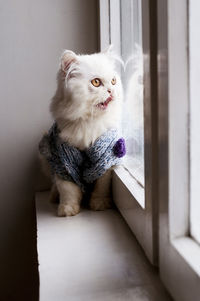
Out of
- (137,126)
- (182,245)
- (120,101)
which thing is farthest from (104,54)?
(182,245)

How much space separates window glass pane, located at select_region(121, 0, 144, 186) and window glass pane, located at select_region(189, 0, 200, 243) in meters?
0.28

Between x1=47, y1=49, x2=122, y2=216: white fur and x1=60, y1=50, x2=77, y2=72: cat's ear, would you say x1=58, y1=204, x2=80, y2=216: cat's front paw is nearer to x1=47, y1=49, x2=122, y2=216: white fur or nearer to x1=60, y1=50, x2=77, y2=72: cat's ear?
x1=47, y1=49, x2=122, y2=216: white fur

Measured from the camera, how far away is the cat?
0.84 m

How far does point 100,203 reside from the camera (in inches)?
37.6

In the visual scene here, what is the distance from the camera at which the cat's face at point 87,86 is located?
2.74ft

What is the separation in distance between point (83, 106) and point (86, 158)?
6.5 inches

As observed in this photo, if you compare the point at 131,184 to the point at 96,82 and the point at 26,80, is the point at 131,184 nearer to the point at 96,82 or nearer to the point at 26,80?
the point at 96,82

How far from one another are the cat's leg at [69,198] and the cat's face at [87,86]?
0.67 ft

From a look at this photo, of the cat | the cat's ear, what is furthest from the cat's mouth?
the cat's ear

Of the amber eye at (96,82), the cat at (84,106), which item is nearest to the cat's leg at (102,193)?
the cat at (84,106)

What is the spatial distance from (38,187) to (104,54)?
21.6 inches

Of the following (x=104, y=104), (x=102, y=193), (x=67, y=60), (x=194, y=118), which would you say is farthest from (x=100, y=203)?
(x=194, y=118)

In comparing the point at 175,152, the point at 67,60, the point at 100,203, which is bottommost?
the point at 100,203

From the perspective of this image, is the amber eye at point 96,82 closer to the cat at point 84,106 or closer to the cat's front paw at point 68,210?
the cat at point 84,106
